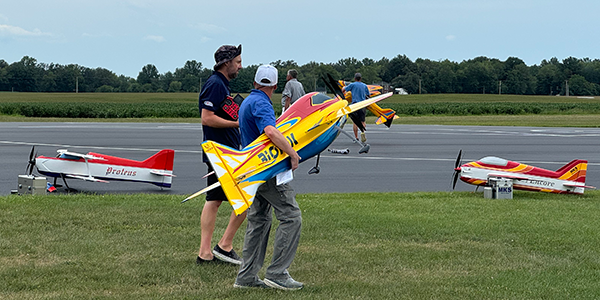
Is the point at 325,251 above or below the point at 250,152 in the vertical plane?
below

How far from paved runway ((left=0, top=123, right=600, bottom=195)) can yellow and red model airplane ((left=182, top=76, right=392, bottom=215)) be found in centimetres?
574

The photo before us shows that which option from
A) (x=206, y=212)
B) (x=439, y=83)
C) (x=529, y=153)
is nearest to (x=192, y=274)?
(x=206, y=212)

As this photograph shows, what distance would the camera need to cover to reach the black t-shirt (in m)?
5.64

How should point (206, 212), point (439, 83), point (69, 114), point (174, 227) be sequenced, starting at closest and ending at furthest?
point (206, 212)
point (174, 227)
point (69, 114)
point (439, 83)

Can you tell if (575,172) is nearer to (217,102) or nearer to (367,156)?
(217,102)

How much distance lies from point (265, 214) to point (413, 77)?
5028 inches

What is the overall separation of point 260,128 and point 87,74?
13971 cm

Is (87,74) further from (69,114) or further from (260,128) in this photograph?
(260,128)

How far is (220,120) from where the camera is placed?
5613 millimetres

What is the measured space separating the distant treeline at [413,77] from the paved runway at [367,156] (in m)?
101

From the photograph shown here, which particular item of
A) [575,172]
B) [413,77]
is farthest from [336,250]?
[413,77]

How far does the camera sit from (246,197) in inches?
186

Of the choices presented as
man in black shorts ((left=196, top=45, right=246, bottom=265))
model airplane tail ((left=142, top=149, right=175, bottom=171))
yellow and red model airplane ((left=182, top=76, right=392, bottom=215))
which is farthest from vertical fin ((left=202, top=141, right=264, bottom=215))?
model airplane tail ((left=142, top=149, right=175, bottom=171))

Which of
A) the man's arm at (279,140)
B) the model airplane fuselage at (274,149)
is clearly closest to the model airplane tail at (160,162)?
the model airplane fuselage at (274,149)
